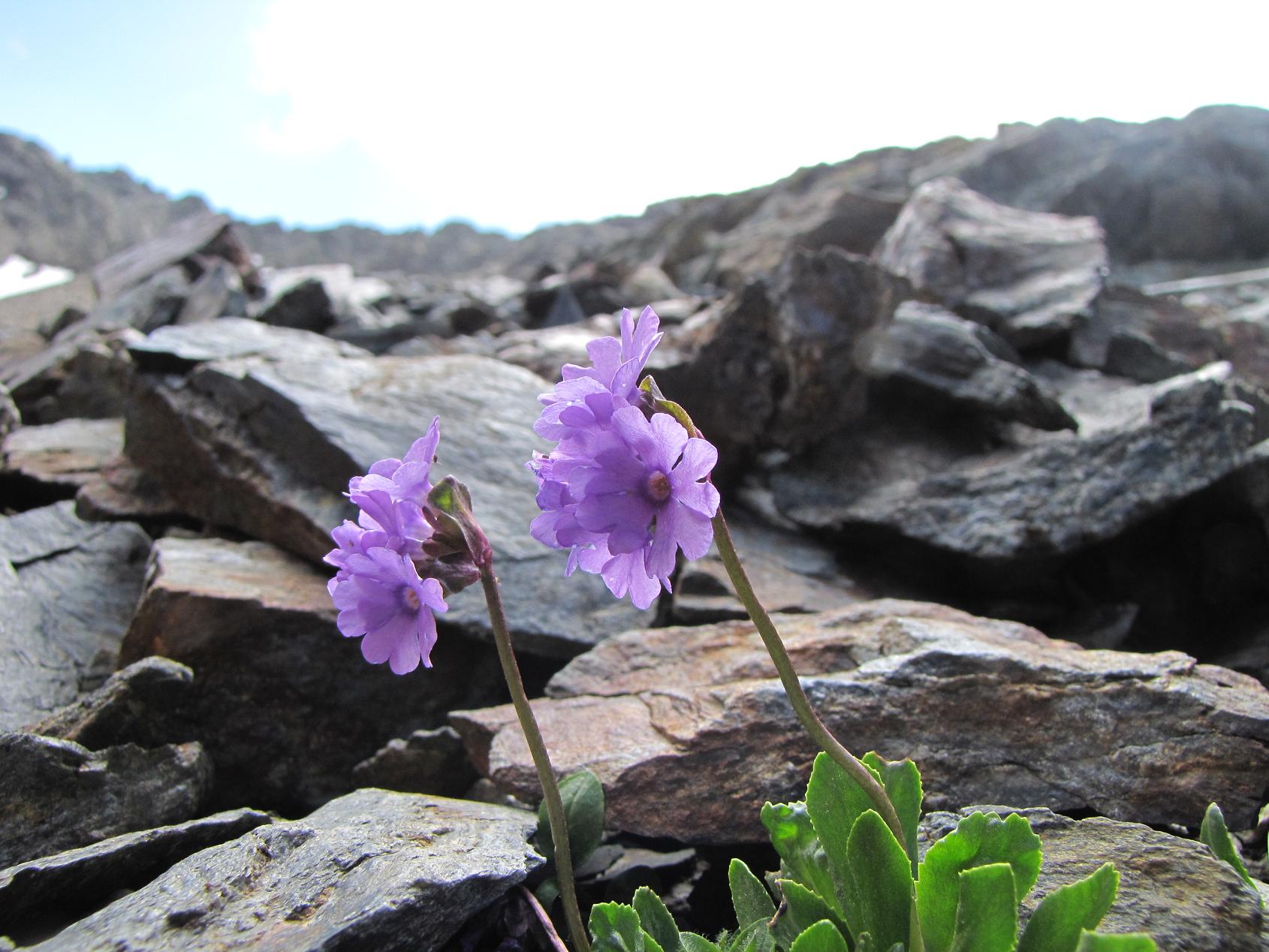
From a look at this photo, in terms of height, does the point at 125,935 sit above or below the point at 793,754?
above

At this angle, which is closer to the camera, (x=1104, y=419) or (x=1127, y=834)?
(x=1127, y=834)

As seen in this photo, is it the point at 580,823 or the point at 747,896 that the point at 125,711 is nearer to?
the point at 580,823

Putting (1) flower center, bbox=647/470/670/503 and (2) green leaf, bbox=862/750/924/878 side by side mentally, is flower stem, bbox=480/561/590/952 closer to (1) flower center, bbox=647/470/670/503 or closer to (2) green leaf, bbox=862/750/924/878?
(1) flower center, bbox=647/470/670/503

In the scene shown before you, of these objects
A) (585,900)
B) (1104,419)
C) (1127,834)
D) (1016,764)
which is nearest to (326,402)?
(585,900)

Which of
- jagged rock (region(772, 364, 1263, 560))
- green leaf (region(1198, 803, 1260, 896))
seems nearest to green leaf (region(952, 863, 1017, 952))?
green leaf (region(1198, 803, 1260, 896))

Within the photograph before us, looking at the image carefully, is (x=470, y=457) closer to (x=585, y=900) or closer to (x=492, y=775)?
(x=492, y=775)

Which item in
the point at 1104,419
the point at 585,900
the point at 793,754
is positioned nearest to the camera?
the point at 585,900

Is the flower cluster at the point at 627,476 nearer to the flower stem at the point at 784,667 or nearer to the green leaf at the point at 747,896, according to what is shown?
the flower stem at the point at 784,667
